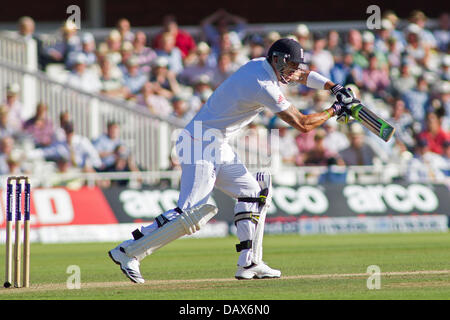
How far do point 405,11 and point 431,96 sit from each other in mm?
6118

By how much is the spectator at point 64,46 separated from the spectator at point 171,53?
1.84 metres

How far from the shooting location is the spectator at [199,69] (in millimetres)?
21438

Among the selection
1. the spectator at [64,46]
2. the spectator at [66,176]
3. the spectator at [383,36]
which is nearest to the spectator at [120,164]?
the spectator at [66,176]

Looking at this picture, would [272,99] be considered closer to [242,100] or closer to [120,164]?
[242,100]

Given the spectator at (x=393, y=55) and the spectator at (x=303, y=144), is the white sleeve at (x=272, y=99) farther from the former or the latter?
the spectator at (x=393, y=55)

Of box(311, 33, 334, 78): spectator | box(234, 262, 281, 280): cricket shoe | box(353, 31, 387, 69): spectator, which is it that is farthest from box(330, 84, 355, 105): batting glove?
box(353, 31, 387, 69): spectator

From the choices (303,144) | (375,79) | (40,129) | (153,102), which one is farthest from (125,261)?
(375,79)

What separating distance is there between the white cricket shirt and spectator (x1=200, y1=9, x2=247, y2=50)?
1278 cm

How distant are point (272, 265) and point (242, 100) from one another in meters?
2.74

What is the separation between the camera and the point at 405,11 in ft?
89.8

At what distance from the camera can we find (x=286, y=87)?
20.7 m

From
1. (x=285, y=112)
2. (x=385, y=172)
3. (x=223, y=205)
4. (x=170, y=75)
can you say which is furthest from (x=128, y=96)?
(x=285, y=112)

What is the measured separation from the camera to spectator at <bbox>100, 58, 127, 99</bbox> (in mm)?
20656

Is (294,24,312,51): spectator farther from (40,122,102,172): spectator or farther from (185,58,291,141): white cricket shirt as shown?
(185,58,291,141): white cricket shirt
